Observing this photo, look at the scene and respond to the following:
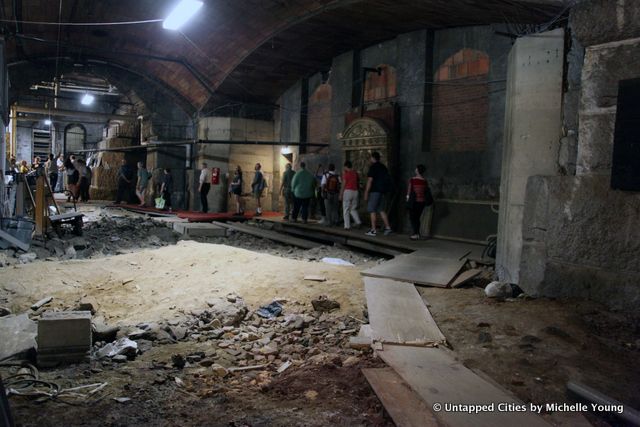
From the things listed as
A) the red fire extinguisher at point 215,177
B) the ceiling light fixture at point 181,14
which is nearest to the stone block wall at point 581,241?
the ceiling light fixture at point 181,14

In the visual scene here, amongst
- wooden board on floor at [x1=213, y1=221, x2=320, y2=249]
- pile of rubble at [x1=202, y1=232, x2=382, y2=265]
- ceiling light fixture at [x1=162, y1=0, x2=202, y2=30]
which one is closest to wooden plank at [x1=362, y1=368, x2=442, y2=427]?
pile of rubble at [x1=202, y1=232, x2=382, y2=265]

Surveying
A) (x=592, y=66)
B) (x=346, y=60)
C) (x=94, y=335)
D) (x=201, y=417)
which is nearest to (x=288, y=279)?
(x=94, y=335)

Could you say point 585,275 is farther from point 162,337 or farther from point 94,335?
point 94,335

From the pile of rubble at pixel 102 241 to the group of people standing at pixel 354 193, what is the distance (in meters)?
3.55

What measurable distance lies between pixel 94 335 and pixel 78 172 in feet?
53.9

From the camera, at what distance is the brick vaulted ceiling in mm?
10438

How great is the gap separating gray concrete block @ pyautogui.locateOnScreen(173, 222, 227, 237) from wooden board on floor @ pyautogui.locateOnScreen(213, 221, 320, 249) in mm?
446

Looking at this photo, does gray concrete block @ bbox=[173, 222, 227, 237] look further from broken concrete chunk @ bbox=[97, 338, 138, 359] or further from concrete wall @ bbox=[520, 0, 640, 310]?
concrete wall @ bbox=[520, 0, 640, 310]

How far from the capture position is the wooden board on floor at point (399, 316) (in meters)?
3.79

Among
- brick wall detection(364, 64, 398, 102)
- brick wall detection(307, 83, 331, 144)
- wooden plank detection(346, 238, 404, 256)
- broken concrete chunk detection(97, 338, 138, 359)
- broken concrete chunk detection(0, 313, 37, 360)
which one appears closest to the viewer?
broken concrete chunk detection(0, 313, 37, 360)

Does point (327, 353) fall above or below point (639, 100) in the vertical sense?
below

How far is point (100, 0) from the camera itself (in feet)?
41.8

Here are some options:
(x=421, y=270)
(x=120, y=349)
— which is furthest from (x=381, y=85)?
(x=120, y=349)

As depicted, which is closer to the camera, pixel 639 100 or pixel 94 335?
pixel 639 100
